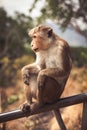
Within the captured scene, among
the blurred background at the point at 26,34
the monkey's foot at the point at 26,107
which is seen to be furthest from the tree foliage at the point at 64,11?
the monkey's foot at the point at 26,107

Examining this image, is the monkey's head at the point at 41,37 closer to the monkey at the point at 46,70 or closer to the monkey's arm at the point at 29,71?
the monkey at the point at 46,70

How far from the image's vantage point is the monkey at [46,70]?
4770 mm

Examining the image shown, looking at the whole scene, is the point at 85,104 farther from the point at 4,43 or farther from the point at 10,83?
the point at 4,43

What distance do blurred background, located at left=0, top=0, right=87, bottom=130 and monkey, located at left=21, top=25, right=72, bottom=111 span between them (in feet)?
18.7

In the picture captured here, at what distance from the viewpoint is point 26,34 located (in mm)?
17609

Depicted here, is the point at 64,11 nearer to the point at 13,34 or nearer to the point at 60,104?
the point at 13,34

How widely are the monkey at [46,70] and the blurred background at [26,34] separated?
225 inches

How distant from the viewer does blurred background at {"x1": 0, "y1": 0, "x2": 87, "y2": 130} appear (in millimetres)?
12586

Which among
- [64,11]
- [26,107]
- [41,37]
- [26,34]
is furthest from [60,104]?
[26,34]

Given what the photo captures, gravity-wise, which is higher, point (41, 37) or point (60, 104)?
point (41, 37)

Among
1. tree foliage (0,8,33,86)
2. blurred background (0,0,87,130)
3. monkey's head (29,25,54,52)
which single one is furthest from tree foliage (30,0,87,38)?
monkey's head (29,25,54,52)

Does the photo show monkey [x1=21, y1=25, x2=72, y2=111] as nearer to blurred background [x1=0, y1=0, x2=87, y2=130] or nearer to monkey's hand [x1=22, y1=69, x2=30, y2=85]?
monkey's hand [x1=22, y1=69, x2=30, y2=85]

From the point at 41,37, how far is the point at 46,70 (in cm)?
58

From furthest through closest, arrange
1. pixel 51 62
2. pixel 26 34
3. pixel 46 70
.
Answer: pixel 26 34 < pixel 51 62 < pixel 46 70
